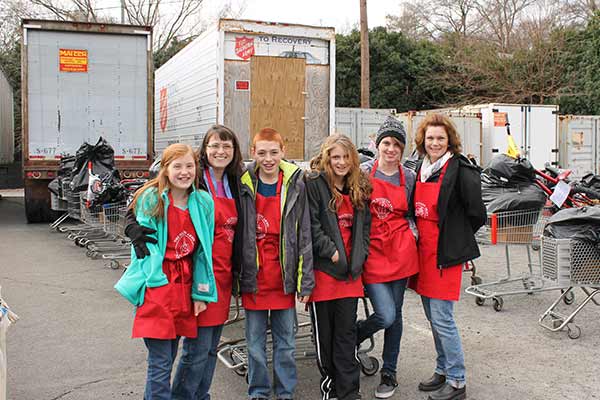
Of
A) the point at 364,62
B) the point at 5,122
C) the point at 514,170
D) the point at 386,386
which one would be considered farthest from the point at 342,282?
the point at 5,122

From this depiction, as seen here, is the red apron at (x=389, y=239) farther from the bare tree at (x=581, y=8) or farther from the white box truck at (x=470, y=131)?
the bare tree at (x=581, y=8)

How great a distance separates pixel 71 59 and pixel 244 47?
4247 mm

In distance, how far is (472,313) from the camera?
677cm

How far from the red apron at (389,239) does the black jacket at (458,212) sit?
0.22 meters

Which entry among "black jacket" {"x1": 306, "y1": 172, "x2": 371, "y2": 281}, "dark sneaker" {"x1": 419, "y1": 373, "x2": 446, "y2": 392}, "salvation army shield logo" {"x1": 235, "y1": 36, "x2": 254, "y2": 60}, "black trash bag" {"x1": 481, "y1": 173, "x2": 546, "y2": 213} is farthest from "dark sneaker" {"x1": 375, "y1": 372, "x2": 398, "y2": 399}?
"salvation army shield logo" {"x1": 235, "y1": 36, "x2": 254, "y2": 60}

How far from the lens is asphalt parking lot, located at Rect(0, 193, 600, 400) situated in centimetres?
462

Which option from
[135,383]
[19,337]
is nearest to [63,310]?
[19,337]

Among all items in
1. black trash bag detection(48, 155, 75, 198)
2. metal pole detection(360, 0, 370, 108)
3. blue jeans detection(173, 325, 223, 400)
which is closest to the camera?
blue jeans detection(173, 325, 223, 400)

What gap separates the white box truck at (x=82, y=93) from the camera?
43.4 feet

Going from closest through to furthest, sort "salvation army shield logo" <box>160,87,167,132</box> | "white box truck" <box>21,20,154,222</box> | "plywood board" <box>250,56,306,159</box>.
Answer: "plywood board" <box>250,56,306,159</box>
"white box truck" <box>21,20,154,222</box>
"salvation army shield logo" <box>160,87,167,132</box>

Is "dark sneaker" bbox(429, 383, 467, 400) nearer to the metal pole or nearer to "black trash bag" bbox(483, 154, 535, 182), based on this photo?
"black trash bag" bbox(483, 154, 535, 182)

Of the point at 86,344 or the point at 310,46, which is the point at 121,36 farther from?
the point at 86,344

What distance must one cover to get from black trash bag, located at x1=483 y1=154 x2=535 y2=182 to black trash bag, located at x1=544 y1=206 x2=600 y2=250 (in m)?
1.15

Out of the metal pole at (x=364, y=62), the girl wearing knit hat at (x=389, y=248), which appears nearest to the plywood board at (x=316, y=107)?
the girl wearing knit hat at (x=389, y=248)
